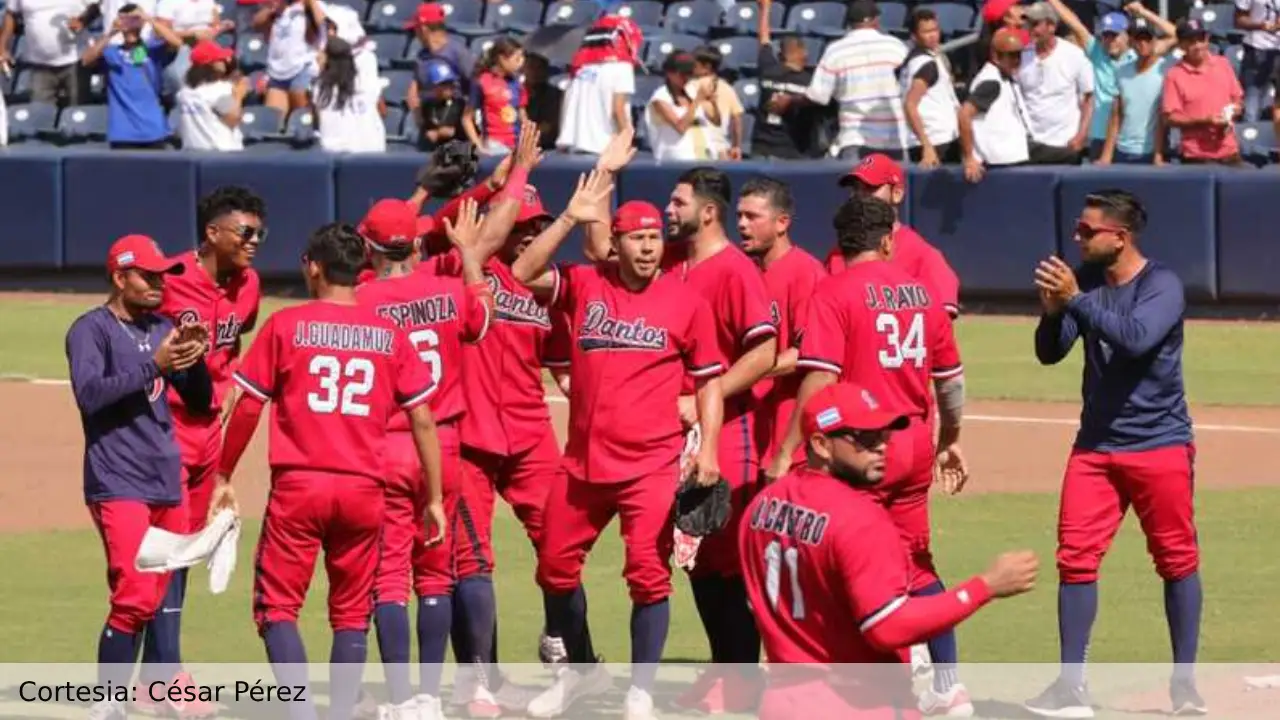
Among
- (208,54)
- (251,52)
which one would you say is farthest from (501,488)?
(251,52)

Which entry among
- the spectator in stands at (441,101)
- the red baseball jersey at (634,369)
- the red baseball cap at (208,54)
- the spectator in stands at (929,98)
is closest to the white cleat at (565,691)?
the red baseball jersey at (634,369)

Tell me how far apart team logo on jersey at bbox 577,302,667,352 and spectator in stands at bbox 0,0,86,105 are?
16.5 metres

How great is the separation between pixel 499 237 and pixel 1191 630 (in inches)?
117

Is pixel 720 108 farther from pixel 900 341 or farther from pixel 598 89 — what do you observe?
pixel 900 341

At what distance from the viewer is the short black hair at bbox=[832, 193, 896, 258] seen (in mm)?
9461

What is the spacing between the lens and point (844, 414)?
6.70 meters

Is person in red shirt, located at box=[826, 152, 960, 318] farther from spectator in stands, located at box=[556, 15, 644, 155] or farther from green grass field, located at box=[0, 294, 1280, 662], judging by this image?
spectator in stands, located at box=[556, 15, 644, 155]

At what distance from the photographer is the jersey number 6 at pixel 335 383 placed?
8547 mm

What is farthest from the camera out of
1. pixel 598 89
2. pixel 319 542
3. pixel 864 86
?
pixel 598 89

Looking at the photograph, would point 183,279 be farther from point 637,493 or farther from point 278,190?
point 278,190

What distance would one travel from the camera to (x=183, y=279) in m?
9.89

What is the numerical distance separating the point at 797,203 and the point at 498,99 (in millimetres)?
2823

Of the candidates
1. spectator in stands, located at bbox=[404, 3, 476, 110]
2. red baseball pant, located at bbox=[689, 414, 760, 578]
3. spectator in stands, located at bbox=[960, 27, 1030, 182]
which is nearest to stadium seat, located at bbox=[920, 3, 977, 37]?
spectator in stands, located at bbox=[960, 27, 1030, 182]

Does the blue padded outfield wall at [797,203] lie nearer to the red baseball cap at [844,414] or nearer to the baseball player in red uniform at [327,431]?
the baseball player in red uniform at [327,431]
